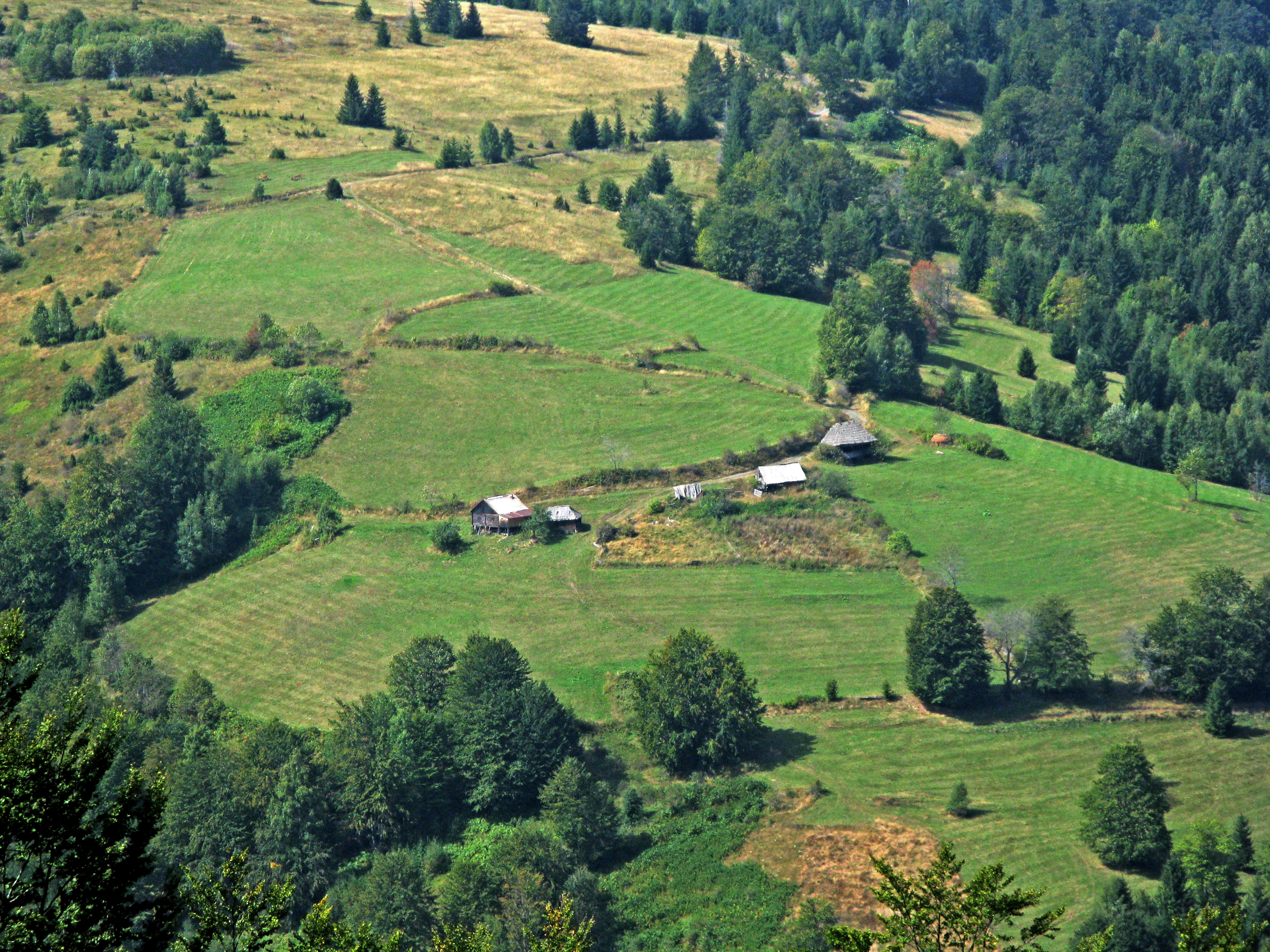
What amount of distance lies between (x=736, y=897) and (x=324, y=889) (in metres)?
22.6

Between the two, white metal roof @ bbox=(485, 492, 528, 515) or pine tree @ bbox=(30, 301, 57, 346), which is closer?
white metal roof @ bbox=(485, 492, 528, 515)

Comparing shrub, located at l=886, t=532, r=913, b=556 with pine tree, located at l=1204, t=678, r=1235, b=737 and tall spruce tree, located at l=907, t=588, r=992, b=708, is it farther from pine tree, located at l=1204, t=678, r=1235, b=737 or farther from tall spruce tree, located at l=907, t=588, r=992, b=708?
pine tree, located at l=1204, t=678, r=1235, b=737

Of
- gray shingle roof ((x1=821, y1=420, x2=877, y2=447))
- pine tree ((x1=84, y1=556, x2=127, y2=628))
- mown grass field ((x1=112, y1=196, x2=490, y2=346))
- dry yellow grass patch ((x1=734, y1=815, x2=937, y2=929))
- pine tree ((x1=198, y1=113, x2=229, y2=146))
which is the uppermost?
pine tree ((x1=198, y1=113, x2=229, y2=146))

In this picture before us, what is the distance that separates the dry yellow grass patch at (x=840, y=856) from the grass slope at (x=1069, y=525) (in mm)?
25280

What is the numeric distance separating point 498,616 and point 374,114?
110224 millimetres

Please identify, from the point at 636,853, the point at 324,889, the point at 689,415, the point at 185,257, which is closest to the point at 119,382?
the point at 185,257

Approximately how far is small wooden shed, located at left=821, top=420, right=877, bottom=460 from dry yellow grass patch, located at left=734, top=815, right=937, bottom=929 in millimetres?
45551

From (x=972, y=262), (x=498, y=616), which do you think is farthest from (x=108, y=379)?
(x=972, y=262)

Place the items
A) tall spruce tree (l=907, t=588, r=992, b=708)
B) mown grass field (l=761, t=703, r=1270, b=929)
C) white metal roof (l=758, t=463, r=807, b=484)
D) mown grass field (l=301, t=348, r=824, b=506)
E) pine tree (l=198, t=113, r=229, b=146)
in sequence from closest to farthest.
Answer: mown grass field (l=761, t=703, r=1270, b=929)
tall spruce tree (l=907, t=588, r=992, b=708)
white metal roof (l=758, t=463, r=807, b=484)
mown grass field (l=301, t=348, r=824, b=506)
pine tree (l=198, t=113, r=229, b=146)

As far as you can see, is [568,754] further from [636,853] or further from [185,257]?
[185,257]

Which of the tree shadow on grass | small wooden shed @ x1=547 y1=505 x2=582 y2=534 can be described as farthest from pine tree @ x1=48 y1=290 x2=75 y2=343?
the tree shadow on grass

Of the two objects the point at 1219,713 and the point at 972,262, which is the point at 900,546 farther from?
the point at 972,262

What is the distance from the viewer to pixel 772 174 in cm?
17800

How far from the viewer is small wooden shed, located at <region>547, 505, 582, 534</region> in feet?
335
